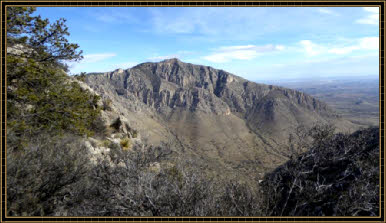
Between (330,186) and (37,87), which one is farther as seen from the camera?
(37,87)

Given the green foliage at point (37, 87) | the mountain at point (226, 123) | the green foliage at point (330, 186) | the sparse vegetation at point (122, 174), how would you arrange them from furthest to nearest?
1. the mountain at point (226, 123)
2. the green foliage at point (37, 87)
3. the sparse vegetation at point (122, 174)
4. the green foliage at point (330, 186)

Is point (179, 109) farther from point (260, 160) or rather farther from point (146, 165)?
point (146, 165)

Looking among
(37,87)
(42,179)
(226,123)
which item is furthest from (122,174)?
(226,123)

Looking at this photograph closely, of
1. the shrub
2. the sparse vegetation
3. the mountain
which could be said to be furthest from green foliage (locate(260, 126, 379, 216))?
the mountain

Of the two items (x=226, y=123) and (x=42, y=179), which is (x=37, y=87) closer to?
(x=42, y=179)

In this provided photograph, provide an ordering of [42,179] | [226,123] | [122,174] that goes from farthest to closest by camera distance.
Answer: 1. [226,123]
2. [122,174]
3. [42,179]

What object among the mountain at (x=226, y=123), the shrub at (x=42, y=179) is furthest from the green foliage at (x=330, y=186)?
the mountain at (x=226, y=123)

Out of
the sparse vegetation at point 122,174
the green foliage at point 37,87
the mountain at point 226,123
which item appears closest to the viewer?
the sparse vegetation at point 122,174

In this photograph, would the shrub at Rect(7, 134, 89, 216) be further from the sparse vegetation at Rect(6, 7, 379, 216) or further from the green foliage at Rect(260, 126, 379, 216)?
the green foliage at Rect(260, 126, 379, 216)

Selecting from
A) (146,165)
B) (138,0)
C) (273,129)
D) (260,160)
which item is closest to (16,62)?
(138,0)

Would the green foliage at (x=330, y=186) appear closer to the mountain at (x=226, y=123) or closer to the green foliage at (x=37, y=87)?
the green foliage at (x=37, y=87)

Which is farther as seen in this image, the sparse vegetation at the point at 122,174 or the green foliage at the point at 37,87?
the green foliage at the point at 37,87
